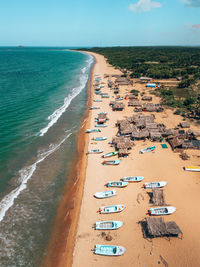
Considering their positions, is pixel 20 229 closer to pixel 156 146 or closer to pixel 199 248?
pixel 199 248

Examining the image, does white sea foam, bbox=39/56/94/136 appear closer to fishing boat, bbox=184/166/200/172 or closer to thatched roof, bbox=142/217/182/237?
thatched roof, bbox=142/217/182/237

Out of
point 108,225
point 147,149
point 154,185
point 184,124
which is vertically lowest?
point 108,225

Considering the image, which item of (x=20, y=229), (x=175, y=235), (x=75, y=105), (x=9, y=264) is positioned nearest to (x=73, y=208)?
(x=20, y=229)

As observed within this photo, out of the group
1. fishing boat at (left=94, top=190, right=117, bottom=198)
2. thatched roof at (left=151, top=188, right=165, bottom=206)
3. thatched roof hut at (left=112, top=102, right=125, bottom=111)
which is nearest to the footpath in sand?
fishing boat at (left=94, top=190, right=117, bottom=198)

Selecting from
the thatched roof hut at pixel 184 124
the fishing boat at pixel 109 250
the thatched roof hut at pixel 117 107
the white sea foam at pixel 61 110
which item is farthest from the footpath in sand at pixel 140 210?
the thatched roof hut at pixel 117 107

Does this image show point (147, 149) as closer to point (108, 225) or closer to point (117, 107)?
point (108, 225)

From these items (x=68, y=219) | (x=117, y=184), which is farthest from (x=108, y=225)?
(x=117, y=184)
